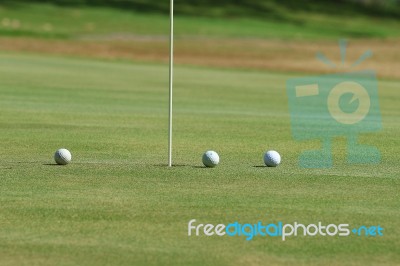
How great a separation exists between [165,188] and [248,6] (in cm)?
6205

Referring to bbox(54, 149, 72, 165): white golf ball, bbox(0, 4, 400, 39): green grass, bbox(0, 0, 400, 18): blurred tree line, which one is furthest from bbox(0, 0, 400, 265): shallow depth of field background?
bbox(0, 0, 400, 18): blurred tree line

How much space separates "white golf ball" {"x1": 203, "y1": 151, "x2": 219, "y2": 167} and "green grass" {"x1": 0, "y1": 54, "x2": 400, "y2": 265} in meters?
0.12

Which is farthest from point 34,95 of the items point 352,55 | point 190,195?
point 352,55

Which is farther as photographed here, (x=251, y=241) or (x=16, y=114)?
(x=16, y=114)

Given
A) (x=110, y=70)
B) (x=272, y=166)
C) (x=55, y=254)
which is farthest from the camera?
(x=110, y=70)

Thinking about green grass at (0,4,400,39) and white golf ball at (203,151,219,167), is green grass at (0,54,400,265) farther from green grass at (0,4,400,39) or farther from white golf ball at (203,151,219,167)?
green grass at (0,4,400,39)

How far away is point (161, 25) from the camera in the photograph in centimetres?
6078

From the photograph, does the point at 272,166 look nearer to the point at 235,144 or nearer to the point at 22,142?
the point at 235,144

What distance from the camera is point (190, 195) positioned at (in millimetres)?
11375

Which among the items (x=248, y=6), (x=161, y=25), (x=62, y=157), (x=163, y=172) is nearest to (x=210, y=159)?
(x=163, y=172)

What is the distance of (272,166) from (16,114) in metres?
7.36

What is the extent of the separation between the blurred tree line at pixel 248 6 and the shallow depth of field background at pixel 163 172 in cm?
2884

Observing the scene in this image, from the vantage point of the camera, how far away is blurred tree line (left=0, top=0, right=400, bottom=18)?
226ft

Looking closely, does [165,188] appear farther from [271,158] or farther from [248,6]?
[248,6]
